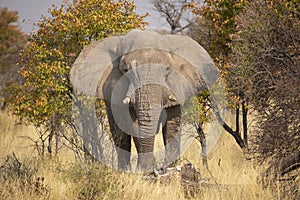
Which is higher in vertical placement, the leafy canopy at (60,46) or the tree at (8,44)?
the tree at (8,44)

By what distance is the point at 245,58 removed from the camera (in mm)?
5973

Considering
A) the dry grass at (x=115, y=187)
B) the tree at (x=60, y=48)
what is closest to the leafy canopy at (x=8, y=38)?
the tree at (x=60, y=48)

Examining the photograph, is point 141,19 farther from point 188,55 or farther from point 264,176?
point 264,176

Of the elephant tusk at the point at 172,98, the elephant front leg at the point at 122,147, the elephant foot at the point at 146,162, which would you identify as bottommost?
the elephant foot at the point at 146,162

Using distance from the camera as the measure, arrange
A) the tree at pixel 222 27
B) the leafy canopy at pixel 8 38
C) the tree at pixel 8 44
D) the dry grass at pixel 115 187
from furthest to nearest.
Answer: the leafy canopy at pixel 8 38
the tree at pixel 8 44
the tree at pixel 222 27
the dry grass at pixel 115 187

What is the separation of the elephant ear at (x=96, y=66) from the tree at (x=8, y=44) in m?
8.10

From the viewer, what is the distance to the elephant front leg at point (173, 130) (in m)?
7.96

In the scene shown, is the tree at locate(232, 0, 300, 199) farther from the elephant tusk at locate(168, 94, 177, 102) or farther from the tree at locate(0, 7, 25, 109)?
the tree at locate(0, 7, 25, 109)

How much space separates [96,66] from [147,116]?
171cm

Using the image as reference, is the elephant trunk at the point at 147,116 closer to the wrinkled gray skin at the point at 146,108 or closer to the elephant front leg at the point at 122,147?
the wrinkled gray skin at the point at 146,108

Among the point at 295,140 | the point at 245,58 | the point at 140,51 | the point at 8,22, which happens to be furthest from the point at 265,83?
the point at 8,22

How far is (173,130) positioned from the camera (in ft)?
26.4

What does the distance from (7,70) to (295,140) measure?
14854mm

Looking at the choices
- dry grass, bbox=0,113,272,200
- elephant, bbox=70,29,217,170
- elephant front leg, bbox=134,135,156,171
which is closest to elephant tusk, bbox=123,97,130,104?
elephant, bbox=70,29,217,170
